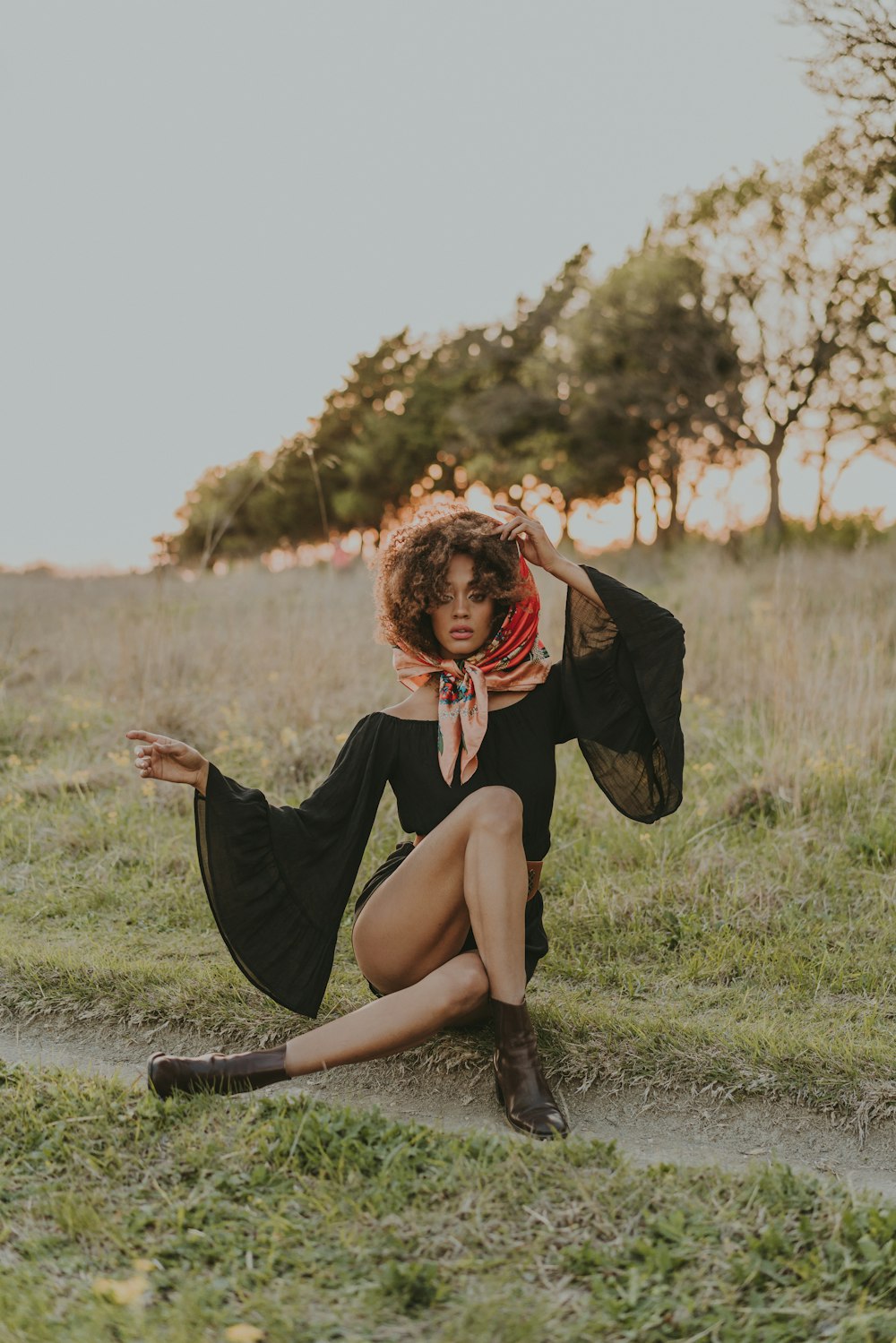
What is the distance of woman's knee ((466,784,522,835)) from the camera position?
312 centimetres

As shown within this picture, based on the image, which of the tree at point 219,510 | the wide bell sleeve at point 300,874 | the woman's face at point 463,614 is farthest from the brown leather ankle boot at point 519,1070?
the tree at point 219,510

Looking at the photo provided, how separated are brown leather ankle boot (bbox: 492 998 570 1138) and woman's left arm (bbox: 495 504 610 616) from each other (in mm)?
1238

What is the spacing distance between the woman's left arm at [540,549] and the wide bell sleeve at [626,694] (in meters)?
0.04

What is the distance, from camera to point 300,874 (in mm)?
3416

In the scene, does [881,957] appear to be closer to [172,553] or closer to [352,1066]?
[352,1066]

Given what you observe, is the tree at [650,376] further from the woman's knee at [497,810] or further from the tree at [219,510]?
the woman's knee at [497,810]

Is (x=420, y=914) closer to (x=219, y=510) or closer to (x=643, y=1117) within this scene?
(x=643, y=1117)

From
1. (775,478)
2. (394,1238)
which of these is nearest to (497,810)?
(394,1238)

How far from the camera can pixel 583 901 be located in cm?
446

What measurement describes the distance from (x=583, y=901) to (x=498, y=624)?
59.1 inches

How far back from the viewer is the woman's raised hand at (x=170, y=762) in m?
3.13

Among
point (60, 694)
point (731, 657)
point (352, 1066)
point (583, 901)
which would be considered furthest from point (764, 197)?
point (352, 1066)

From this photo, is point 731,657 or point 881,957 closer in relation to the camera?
point 881,957

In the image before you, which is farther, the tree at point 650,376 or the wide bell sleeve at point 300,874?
the tree at point 650,376
